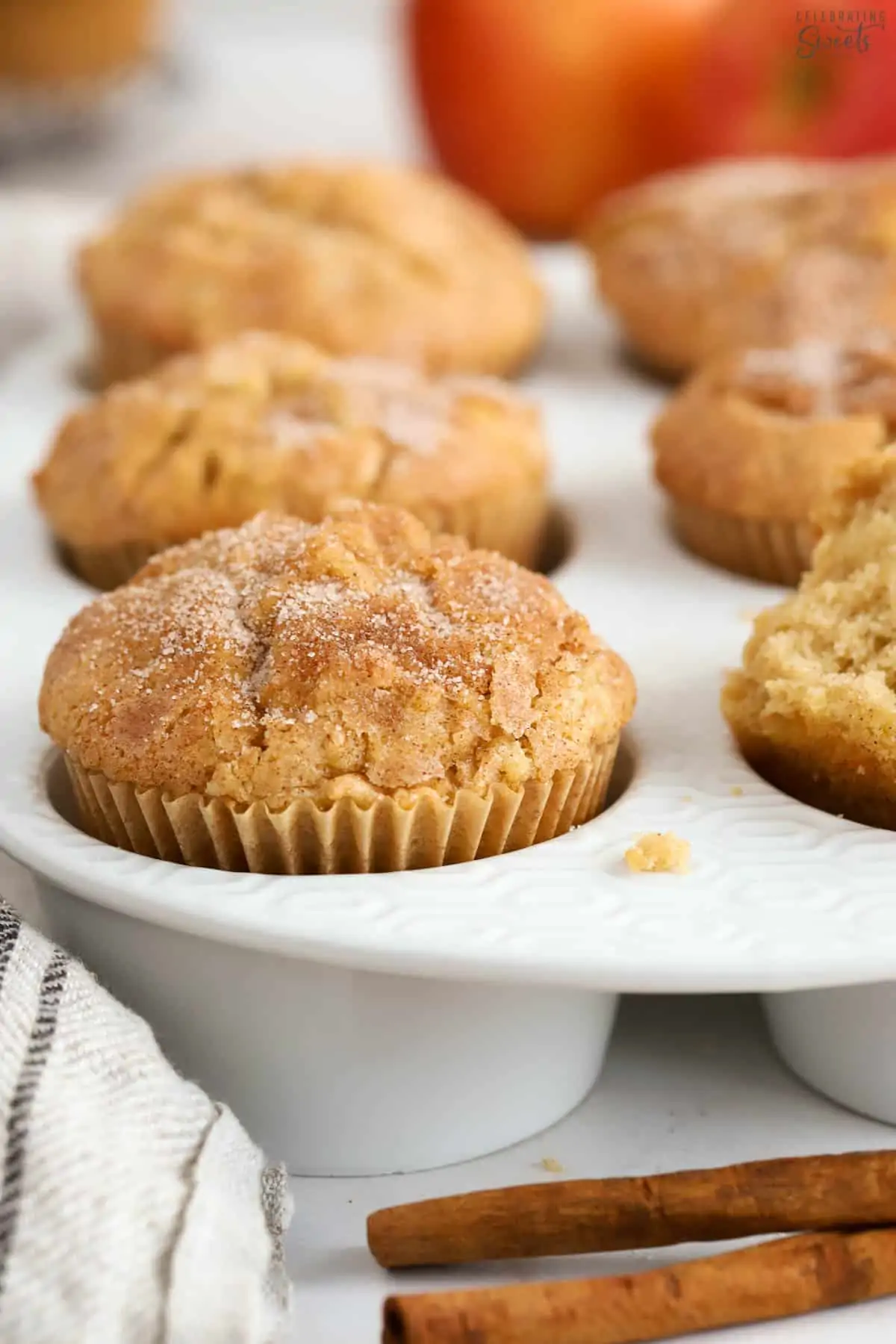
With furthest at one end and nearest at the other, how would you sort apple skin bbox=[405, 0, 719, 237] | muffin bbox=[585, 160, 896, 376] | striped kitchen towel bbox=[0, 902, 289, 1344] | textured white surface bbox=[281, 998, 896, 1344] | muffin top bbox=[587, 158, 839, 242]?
apple skin bbox=[405, 0, 719, 237], muffin top bbox=[587, 158, 839, 242], muffin bbox=[585, 160, 896, 376], textured white surface bbox=[281, 998, 896, 1344], striped kitchen towel bbox=[0, 902, 289, 1344]

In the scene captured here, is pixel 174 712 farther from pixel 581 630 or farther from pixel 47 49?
pixel 47 49

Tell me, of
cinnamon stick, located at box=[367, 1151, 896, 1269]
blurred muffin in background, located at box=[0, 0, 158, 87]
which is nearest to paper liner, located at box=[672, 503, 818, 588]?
cinnamon stick, located at box=[367, 1151, 896, 1269]

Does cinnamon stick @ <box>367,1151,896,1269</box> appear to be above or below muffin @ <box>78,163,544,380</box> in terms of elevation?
below

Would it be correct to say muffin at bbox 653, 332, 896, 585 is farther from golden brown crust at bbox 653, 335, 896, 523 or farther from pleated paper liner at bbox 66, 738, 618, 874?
pleated paper liner at bbox 66, 738, 618, 874

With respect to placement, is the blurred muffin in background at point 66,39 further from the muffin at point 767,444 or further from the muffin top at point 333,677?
the muffin top at point 333,677

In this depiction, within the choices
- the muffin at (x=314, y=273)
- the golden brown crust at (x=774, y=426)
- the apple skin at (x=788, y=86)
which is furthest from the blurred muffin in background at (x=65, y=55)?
the golden brown crust at (x=774, y=426)

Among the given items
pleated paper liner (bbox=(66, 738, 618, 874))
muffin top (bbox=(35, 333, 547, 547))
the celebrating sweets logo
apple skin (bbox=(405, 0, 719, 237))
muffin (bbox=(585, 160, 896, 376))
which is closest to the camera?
pleated paper liner (bbox=(66, 738, 618, 874))

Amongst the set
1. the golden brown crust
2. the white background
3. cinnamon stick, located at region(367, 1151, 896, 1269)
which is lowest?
the white background
